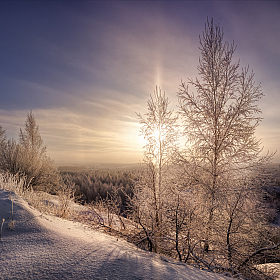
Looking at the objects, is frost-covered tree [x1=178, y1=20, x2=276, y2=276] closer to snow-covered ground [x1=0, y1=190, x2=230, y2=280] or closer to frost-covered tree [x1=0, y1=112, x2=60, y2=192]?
snow-covered ground [x1=0, y1=190, x2=230, y2=280]

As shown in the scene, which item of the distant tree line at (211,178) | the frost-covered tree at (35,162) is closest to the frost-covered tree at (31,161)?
the frost-covered tree at (35,162)

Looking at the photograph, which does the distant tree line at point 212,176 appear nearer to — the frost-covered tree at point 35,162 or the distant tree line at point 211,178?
the distant tree line at point 211,178

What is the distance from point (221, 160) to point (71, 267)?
14.7 ft

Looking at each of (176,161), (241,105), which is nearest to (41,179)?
Answer: (176,161)

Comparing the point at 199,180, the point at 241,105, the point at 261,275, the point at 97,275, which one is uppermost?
the point at 241,105

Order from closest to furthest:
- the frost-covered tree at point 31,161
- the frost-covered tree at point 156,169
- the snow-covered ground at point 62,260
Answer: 1. the snow-covered ground at point 62,260
2. the frost-covered tree at point 156,169
3. the frost-covered tree at point 31,161

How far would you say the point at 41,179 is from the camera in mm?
11727

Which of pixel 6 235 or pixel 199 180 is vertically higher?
pixel 199 180

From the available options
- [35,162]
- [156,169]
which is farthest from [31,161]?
[156,169]

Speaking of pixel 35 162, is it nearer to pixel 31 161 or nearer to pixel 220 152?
pixel 31 161

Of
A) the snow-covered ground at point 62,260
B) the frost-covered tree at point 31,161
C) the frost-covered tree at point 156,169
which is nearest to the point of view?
the snow-covered ground at point 62,260

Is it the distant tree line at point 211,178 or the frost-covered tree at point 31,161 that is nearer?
the distant tree line at point 211,178

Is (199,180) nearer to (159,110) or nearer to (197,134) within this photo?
(197,134)

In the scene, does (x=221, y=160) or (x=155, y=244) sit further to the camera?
(x=221, y=160)
